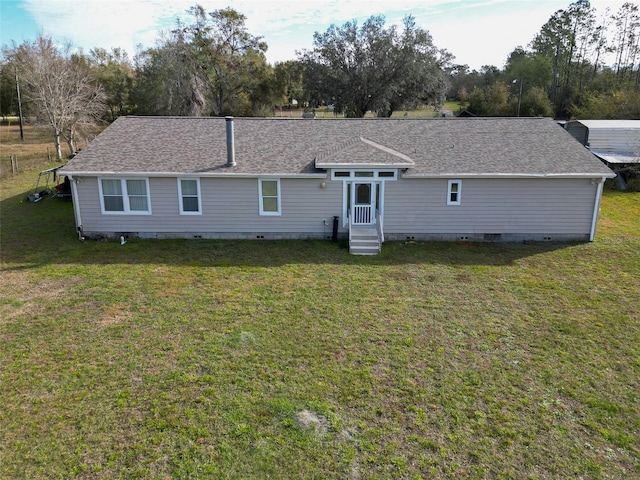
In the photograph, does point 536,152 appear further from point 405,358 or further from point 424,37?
point 424,37

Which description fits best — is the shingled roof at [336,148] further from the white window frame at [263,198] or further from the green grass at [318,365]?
the green grass at [318,365]

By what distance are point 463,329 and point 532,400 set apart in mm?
2453

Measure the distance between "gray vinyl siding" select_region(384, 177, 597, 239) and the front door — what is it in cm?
48

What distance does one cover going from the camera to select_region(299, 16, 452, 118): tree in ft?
142

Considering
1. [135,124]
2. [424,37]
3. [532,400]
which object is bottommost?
[532,400]

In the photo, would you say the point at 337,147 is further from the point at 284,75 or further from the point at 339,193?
the point at 284,75

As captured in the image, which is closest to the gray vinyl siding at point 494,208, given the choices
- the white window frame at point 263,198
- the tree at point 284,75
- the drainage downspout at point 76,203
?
the white window frame at point 263,198

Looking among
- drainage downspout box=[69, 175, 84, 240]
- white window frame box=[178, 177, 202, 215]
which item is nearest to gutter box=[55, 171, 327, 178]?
white window frame box=[178, 177, 202, 215]

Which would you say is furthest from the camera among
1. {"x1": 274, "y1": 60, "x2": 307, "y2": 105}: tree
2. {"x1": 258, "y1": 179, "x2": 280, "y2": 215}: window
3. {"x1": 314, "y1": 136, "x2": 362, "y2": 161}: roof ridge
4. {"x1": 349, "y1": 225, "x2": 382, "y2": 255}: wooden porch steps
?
{"x1": 274, "y1": 60, "x2": 307, "y2": 105}: tree

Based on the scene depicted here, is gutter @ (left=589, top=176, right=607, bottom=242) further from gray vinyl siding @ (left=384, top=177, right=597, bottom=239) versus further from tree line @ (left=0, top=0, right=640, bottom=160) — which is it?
tree line @ (left=0, top=0, right=640, bottom=160)

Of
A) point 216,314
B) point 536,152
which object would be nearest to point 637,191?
point 536,152

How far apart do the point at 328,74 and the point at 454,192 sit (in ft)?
109

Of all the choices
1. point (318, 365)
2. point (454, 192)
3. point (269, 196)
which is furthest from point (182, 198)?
point (454, 192)

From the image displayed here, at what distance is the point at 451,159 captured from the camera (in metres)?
15.5
